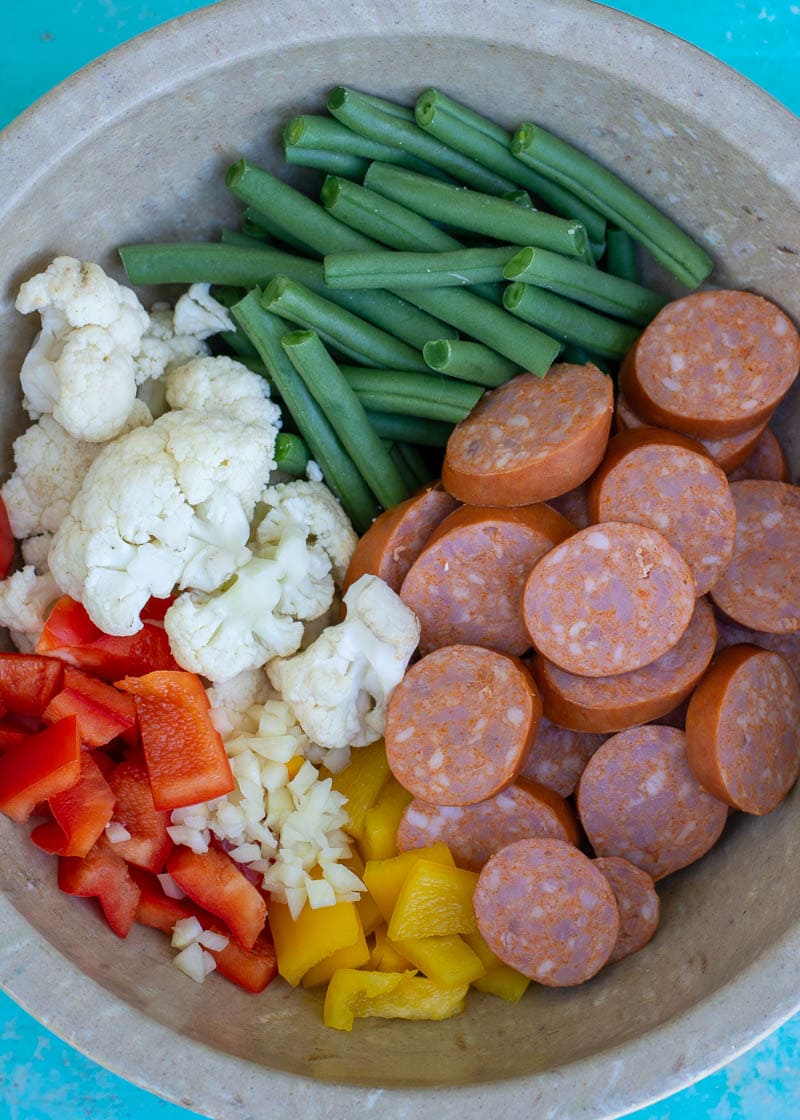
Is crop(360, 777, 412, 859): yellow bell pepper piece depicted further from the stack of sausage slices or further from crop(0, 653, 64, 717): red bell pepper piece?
crop(0, 653, 64, 717): red bell pepper piece

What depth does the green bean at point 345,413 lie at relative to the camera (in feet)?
7.89

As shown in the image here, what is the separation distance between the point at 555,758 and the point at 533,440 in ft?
2.47

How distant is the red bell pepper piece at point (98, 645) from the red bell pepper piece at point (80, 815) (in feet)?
0.72

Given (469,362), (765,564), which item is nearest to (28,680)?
(469,362)

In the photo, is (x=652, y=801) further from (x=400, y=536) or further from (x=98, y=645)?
(x=98, y=645)

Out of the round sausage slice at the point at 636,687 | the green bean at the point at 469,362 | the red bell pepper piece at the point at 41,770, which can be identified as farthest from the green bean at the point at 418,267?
the red bell pepper piece at the point at 41,770

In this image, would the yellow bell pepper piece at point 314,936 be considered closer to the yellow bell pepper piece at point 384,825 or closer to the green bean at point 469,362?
the yellow bell pepper piece at point 384,825

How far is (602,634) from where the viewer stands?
2.32m

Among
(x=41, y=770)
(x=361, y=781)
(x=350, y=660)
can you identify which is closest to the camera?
(x=41, y=770)

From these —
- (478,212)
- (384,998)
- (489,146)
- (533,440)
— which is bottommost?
(384,998)

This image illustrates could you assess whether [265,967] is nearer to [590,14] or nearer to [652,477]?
[652,477]

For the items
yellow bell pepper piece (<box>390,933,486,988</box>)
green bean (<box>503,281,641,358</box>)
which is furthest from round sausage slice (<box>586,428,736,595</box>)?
yellow bell pepper piece (<box>390,933,486,988</box>)

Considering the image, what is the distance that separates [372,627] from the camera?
7.89ft

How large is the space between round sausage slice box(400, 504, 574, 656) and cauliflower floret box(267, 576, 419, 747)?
73 mm
